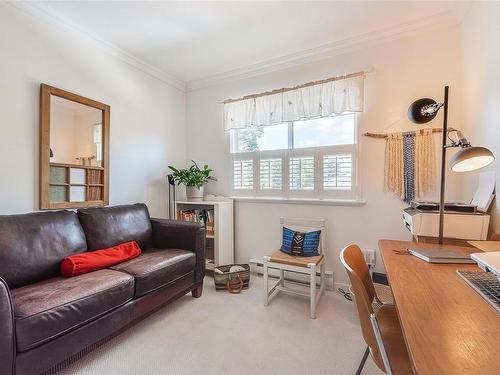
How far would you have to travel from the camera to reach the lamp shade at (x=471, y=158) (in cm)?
123

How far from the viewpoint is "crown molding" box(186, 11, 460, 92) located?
2117mm

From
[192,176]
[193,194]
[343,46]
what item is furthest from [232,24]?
[193,194]

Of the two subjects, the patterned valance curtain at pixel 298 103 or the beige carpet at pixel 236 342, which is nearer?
the beige carpet at pixel 236 342

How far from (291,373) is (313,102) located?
2.37 m

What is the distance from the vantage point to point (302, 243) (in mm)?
2301

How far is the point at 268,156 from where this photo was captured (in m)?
2.92

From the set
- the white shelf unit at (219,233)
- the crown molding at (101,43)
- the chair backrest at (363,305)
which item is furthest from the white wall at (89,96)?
the chair backrest at (363,305)

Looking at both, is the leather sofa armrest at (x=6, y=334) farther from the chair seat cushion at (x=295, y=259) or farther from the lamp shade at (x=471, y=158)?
the lamp shade at (x=471, y=158)

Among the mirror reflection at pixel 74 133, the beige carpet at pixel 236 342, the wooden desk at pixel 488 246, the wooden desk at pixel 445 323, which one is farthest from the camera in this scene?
the mirror reflection at pixel 74 133

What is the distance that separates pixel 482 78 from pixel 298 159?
5.14ft

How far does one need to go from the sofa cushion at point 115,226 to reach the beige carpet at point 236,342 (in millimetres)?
727

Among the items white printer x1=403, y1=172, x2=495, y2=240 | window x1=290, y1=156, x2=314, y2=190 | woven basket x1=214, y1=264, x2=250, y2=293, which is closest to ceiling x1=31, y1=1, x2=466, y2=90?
window x1=290, y1=156, x2=314, y2=190

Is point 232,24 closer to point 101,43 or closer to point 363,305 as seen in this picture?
point 101,43

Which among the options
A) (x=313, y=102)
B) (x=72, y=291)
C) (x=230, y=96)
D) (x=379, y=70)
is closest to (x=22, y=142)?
(x=72, y=291)
